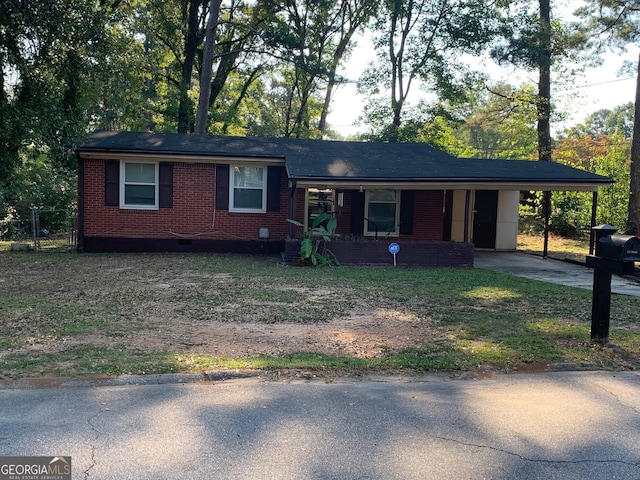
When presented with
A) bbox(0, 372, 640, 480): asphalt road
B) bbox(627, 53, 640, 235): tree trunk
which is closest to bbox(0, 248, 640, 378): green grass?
bbox(0, 372, 640, 480): asphalt road

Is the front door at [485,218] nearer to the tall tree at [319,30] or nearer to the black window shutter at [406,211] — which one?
the black window shutter at [406,211]

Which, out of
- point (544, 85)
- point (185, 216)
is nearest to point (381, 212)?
point (185, 216)

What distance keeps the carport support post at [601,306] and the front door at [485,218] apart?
1231 centimetres

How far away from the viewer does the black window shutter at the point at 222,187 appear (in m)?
15.4

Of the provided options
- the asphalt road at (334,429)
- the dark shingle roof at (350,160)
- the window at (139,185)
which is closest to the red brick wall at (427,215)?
the dark shingle roof at (350,160)

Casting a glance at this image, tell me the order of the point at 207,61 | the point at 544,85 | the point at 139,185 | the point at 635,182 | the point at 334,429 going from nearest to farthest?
1. the point at 334,429
2. the point at 139,185
3. the point at 635,182
4. the point at 207,61
5. the point at 544,85

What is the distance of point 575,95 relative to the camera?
2852 cm

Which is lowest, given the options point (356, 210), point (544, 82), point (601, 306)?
point (601, 306)

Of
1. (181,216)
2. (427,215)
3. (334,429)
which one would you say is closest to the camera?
(334,429)

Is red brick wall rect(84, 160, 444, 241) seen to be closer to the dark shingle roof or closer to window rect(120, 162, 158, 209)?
window rect(120, 162, 158, 209)

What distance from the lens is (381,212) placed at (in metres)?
16.5

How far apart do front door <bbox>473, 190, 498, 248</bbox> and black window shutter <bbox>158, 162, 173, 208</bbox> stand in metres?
9.94

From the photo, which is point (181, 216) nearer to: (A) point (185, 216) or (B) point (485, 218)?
(A) point (185, 216)

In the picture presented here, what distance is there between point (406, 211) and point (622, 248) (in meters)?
10.8
